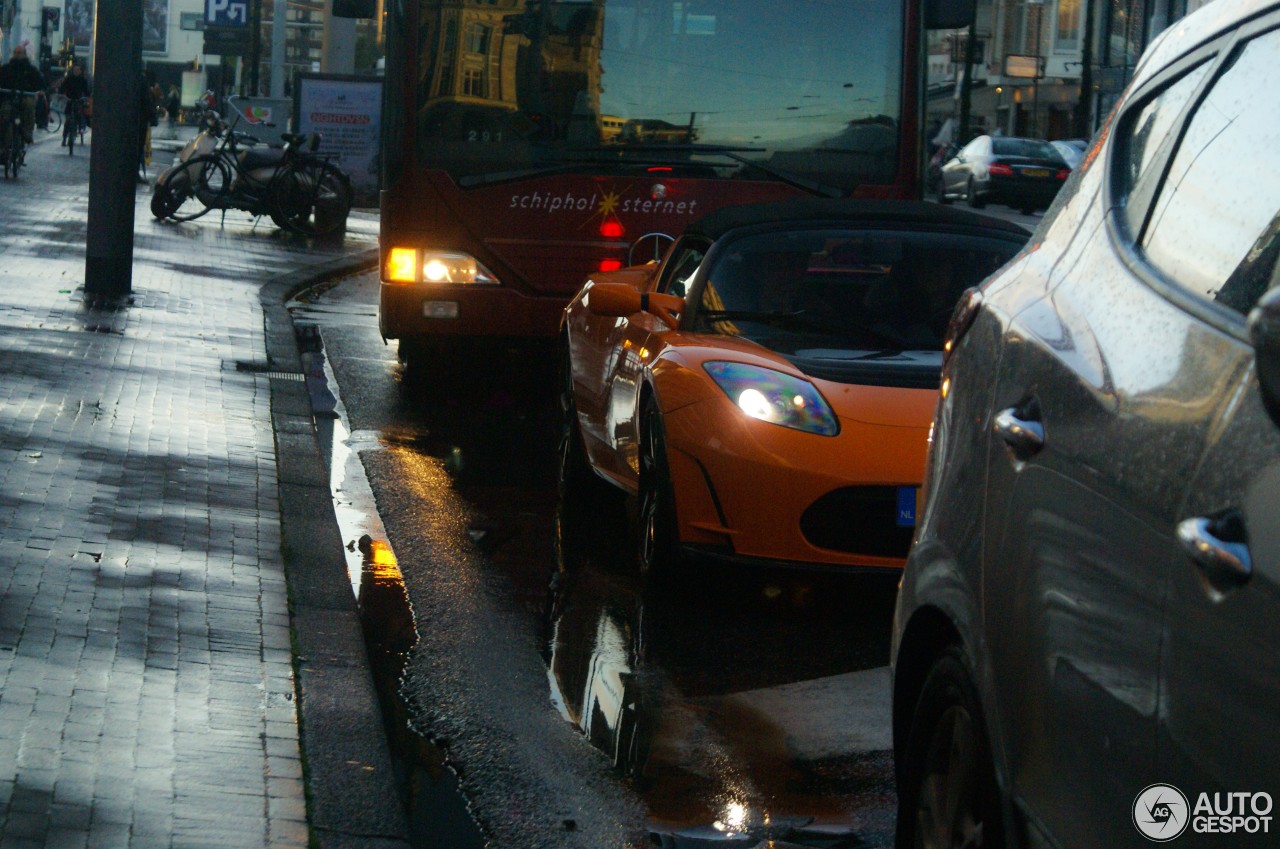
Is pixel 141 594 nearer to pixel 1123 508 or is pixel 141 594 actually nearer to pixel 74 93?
pixel 1123 508

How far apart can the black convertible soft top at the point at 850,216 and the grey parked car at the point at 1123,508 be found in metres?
3.86

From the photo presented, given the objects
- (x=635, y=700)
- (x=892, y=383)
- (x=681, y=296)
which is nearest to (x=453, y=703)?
(x=635, y=700)

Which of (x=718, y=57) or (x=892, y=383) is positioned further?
(x=718, y=57)

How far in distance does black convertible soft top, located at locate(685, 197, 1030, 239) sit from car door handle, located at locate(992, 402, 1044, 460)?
170 inches

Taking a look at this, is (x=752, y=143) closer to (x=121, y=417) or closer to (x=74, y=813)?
(x=121, y=417)

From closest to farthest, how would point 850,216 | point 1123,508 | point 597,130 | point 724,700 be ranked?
point 1123,508 < point 724,700 < point 850,216 < point 597,130

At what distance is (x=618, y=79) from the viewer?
34.7 ft

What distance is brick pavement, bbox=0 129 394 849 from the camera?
3.99 metres

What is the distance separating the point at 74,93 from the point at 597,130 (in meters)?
28.4

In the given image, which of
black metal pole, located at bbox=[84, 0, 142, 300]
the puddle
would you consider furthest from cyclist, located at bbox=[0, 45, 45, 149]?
A: the puddle

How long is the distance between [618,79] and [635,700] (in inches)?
236

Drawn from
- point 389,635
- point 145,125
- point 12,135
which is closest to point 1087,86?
point 145,125

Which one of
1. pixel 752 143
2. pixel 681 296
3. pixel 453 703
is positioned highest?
pixel 752 143

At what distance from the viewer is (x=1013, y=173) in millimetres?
39812
